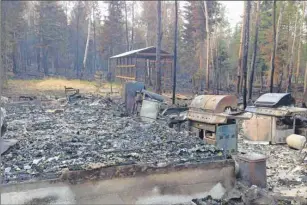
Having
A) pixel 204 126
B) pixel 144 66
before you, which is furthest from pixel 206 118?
pixel 144 66

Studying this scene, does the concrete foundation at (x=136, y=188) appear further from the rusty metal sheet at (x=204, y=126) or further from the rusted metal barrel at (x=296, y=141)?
the rusted metal barrel at (x=296, y=141)

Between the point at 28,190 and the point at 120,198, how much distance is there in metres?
1.38

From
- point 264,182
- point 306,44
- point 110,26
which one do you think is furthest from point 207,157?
point 110,26

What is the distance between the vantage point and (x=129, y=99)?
13.1 meters

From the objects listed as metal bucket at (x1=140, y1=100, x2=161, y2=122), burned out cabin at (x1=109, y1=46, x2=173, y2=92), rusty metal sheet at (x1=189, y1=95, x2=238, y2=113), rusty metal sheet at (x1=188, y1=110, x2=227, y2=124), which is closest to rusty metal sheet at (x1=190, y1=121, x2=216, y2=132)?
rusty metal sheet at (x1=188, y1=110, x2=227, y2=124)

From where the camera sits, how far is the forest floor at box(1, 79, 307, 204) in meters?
5.44

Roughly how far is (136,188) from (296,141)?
20.8ft

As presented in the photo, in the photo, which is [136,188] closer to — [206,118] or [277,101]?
[206,118]

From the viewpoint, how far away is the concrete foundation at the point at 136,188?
179 inches

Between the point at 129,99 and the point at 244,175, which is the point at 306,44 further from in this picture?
the point at 244,175

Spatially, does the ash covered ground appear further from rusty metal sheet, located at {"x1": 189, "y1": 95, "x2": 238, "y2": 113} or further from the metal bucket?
rusty metal sheet, located at {"x1": 189, "y1": 95, "x2": 238, "y2": 113}

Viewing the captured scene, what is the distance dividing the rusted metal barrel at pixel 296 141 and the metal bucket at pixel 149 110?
4390 millimetres

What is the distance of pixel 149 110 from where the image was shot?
452 inches

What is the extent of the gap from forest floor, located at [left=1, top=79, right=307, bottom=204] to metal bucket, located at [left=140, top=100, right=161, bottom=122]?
0.43 m
